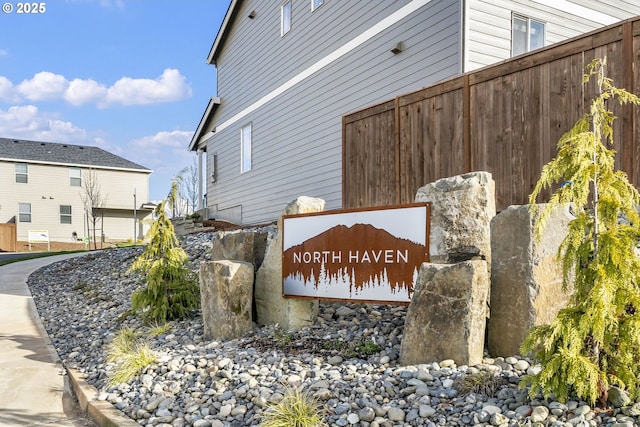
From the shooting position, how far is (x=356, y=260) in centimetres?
552

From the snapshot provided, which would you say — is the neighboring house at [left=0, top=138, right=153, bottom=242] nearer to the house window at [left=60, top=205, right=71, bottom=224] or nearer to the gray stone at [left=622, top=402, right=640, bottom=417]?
the house window at [left=60, top=205, right=71, bottom=224]

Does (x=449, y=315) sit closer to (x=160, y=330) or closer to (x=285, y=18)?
(x=160, y=330)

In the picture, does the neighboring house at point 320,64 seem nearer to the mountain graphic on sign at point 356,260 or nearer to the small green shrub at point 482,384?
the mountain graphic on sign at point 356,260

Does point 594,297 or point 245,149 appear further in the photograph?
point 245,149

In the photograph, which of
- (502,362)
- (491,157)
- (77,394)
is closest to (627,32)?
(491,157)

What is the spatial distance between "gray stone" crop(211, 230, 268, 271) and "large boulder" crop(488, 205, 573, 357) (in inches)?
124

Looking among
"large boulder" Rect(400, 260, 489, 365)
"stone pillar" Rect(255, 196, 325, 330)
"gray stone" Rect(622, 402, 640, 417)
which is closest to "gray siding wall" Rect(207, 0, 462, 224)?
"stone pillar" Rect(255, 196, 325, 330)

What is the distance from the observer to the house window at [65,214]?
1225 inches

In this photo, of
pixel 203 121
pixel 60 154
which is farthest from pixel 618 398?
pixel 60 154

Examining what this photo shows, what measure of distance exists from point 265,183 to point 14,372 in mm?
8676

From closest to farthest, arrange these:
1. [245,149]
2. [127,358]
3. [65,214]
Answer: [127,358] → [245,149] → [65,214]

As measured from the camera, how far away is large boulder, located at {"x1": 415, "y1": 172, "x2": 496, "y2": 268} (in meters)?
4.63

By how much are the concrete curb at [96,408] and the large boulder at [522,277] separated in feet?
9.68

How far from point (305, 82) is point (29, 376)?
847 cm
